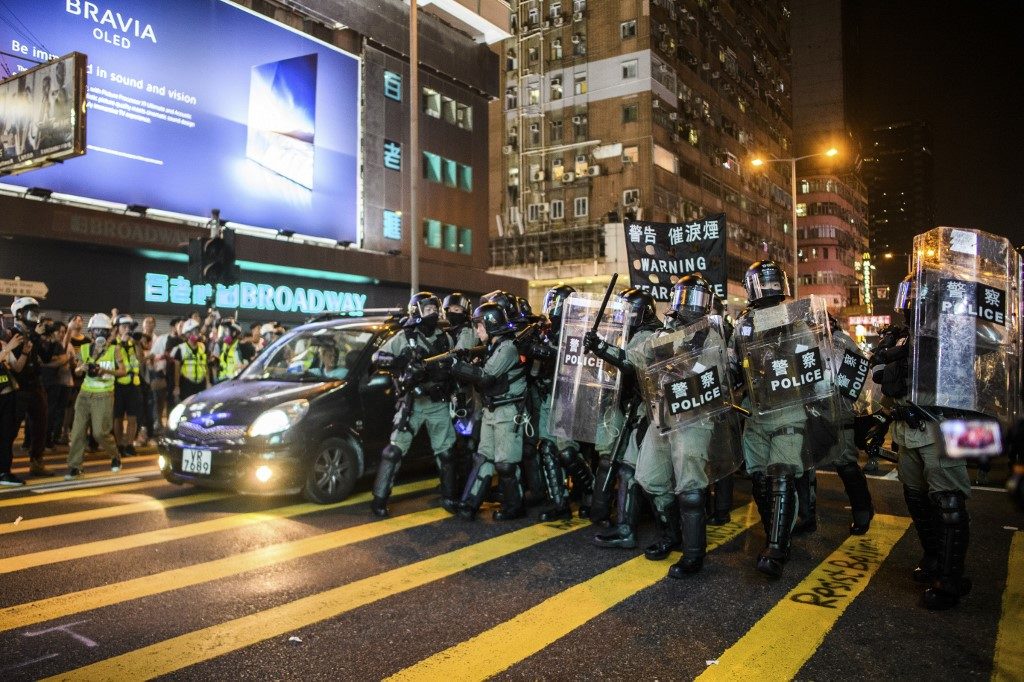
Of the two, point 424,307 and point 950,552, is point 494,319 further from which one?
point 950,552

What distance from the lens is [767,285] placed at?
5.50m

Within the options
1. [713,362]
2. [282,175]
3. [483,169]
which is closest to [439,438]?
[713,362]

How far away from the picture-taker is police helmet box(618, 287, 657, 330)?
6.24 meters

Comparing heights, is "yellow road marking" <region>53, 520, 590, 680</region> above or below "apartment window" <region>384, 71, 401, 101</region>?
below

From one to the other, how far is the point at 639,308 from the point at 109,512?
5205mm

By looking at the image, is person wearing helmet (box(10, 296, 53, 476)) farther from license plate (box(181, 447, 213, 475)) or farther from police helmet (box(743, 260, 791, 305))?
police helmet (box(743, 260, 791, 305))

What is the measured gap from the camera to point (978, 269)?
4570 mm

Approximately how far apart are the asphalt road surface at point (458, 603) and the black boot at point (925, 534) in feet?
0.71

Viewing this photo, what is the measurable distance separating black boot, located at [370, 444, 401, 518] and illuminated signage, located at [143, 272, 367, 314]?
1482 cm

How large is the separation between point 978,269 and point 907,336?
0.79 meters

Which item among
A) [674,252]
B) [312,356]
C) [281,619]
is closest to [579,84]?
[674,252]

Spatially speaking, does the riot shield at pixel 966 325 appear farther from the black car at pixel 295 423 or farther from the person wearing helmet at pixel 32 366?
the person wearing helmet at pixel 32 366

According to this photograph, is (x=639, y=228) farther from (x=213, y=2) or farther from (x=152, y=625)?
(x=213, y=2)

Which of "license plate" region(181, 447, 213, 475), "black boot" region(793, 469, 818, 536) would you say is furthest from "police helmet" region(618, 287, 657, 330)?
"license plate" region(181, 447, 213, 475)
